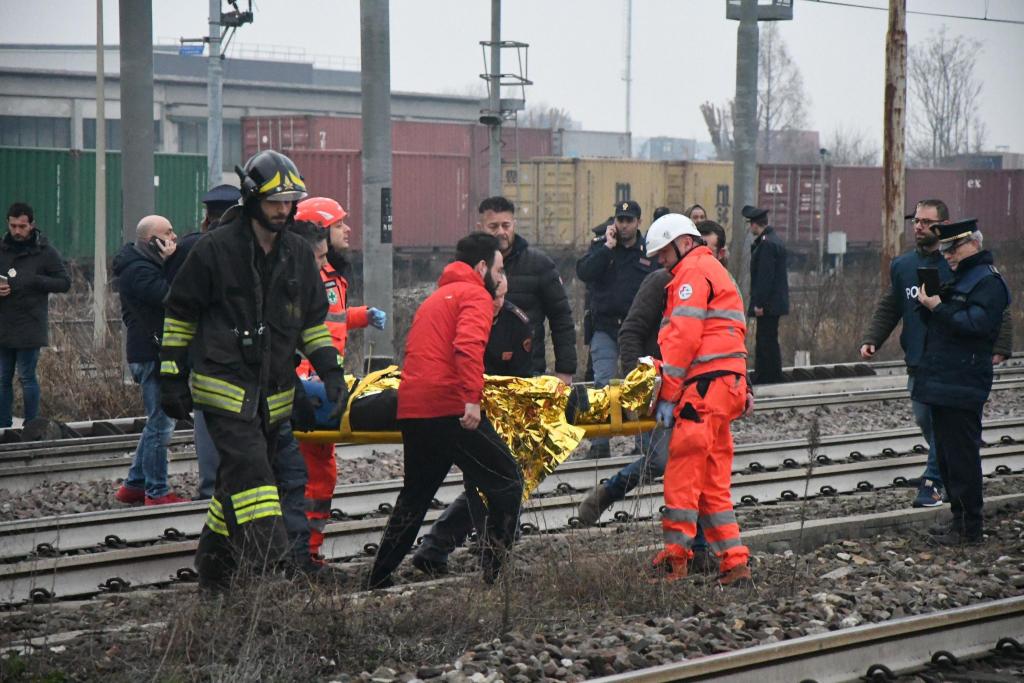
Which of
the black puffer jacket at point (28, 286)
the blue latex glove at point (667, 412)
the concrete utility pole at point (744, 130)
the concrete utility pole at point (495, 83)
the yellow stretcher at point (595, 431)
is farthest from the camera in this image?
the concrete utility pole at point (495, 83)

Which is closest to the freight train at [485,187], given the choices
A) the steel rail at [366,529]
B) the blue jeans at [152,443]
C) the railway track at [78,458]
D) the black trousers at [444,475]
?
the railway track at [78,458]

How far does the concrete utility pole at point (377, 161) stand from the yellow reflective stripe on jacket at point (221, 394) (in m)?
8.68

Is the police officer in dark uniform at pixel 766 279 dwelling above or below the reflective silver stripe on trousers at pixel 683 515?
above

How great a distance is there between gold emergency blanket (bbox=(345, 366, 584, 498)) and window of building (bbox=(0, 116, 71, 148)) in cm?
5546

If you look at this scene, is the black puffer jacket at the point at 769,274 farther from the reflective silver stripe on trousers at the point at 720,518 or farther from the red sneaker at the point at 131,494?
the reflective silver stripe on trousers at the point at 720,518

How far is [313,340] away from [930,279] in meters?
3.88

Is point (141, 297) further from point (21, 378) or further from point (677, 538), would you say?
point (677, 538)

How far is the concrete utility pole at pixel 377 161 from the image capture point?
15.1 meters

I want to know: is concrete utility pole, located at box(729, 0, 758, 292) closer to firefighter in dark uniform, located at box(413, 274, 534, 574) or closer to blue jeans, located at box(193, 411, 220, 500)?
blue jeans, located at box(193, 411, 220, 500)

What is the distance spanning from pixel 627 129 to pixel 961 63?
22.5 m

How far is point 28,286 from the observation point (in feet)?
38.5

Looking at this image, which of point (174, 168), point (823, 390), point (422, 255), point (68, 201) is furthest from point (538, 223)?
point (823, 390)

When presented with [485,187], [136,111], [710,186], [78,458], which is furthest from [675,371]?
[710,186]

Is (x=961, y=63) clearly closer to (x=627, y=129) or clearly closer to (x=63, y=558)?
(x=627, y=129)
